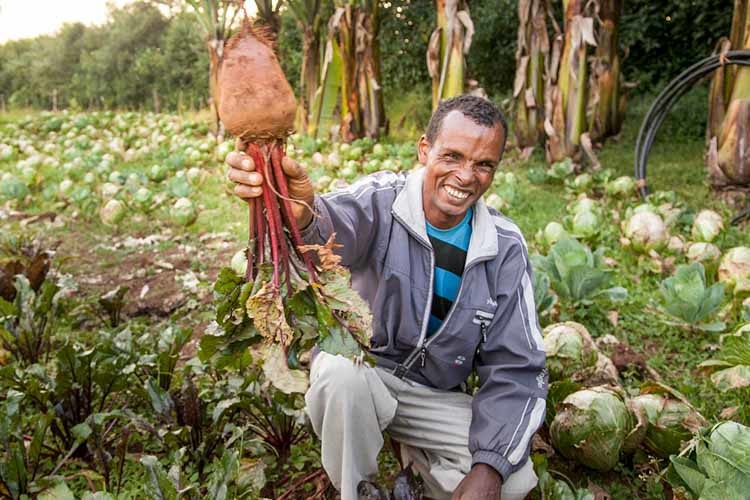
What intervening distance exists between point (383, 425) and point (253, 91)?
3.49 feet

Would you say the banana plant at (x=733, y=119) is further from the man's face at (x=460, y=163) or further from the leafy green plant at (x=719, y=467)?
the leafy green plant at (x=719, y=467)

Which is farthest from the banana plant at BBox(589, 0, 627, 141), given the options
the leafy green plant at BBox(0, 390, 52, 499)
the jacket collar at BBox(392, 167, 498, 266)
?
the leafy green plant at BBox(0, 390, 52, 499)

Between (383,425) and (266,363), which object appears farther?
(383,425)

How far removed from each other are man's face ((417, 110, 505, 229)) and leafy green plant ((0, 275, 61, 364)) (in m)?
1.80

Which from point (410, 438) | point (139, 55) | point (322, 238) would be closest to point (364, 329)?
point (322, 238)

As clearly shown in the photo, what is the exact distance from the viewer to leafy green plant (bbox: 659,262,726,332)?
258 centimetres

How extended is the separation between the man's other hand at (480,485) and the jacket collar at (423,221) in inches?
22.6

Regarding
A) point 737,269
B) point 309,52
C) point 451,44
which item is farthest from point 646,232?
point 309,52

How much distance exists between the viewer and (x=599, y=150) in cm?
691

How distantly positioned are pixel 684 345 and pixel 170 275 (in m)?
2.97

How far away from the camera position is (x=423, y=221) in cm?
178

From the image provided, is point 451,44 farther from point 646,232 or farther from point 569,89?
point 646,232

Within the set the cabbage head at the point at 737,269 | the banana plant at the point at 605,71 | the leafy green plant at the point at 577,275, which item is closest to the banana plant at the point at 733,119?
the cabbage head at the point at 737,269

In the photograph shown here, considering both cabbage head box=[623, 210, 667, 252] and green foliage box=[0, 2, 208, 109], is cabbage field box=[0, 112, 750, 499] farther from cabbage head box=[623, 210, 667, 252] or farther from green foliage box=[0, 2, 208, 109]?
green foliage box=[0, 2, 208, 109]
